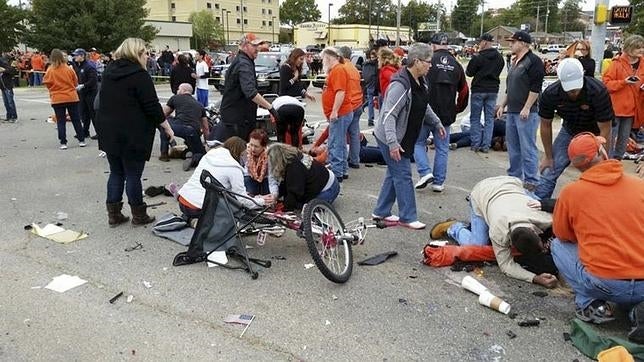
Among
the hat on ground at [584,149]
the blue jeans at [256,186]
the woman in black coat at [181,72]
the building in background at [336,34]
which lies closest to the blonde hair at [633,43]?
the hat on ground at [584,149]

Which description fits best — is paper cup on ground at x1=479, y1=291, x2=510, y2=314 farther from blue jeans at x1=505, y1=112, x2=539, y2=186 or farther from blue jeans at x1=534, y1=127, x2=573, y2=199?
blue jeans at x1=505, y1=112, x2=539, y2=186

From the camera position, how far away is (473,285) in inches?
159

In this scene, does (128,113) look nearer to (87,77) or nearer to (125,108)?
(125,108)

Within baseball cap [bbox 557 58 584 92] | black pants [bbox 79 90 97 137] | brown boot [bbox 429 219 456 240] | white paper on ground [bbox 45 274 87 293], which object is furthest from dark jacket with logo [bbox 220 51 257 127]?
black pants [bbox 79 90 97 137]

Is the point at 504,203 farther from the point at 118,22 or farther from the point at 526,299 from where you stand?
the point at 118,22

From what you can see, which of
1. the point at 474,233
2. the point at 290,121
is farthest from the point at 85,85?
the point at 474,233

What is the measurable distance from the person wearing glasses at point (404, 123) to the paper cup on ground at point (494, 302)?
1.59 metres

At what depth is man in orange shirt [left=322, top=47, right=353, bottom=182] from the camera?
6.86 metres

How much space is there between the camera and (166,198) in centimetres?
667

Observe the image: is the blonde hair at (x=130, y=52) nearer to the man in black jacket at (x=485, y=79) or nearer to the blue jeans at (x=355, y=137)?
the blue jeans at (x=355, y=137)

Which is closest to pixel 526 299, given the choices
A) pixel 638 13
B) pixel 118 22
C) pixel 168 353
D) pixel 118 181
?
pixel 168 353

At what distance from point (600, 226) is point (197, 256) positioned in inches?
118

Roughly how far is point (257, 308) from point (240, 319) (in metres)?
0.19

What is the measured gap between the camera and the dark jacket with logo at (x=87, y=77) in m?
9.93
